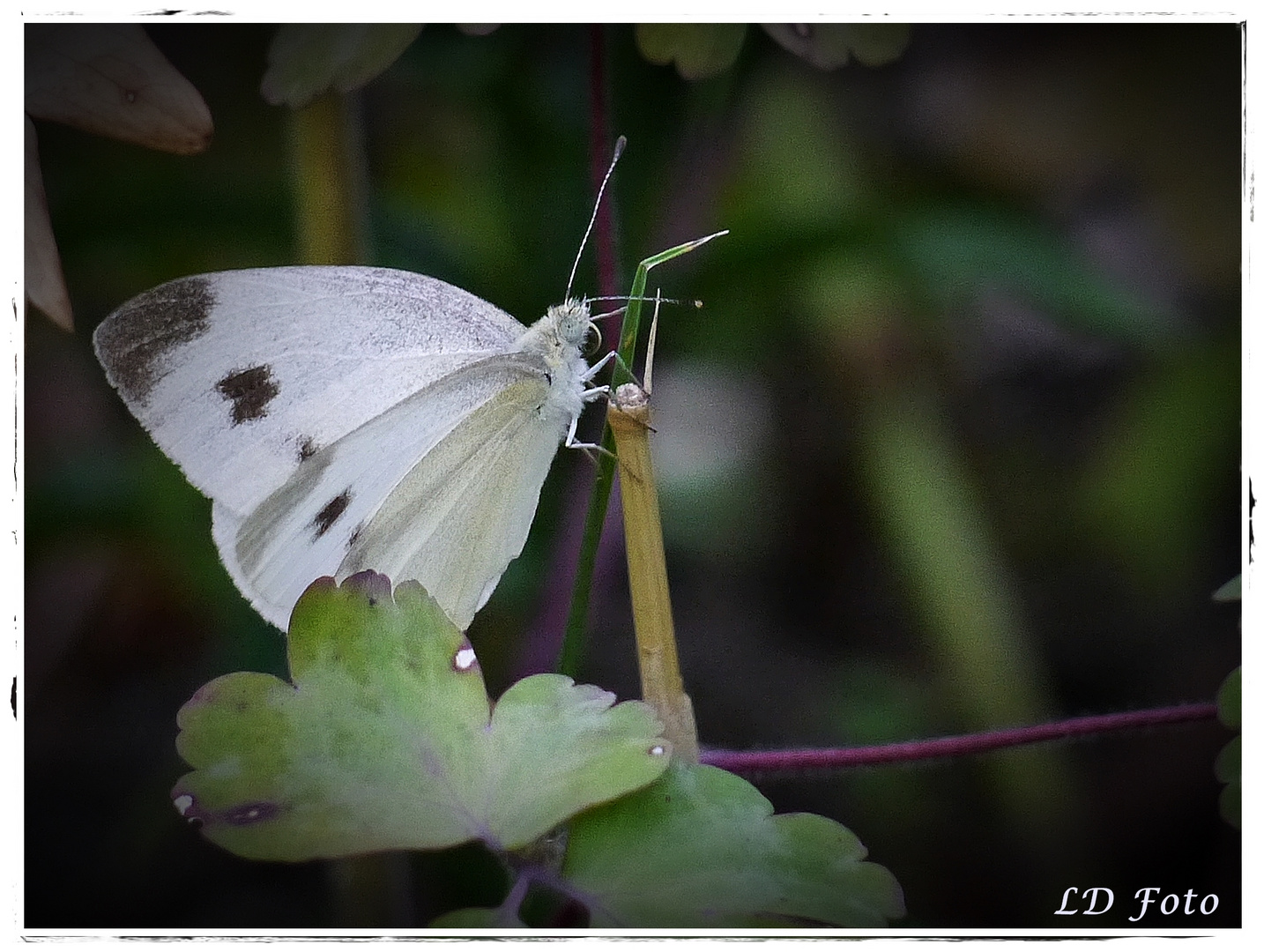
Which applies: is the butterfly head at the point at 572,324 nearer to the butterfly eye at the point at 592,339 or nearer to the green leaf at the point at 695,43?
the butterfly eye at the point at 592,339

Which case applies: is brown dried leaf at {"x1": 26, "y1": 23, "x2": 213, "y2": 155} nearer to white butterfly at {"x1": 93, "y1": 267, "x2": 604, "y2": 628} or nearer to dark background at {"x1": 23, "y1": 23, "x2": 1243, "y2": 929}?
dark background at {"x1": 23, "y1": 23, "x2": 1243, "y2": 929}

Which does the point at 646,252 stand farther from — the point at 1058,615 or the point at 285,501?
the point at 1058,615

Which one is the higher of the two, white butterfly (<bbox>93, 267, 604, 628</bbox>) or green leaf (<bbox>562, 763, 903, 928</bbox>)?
white butterfly (<bbox>93, 267, 604, 628</bbox>)

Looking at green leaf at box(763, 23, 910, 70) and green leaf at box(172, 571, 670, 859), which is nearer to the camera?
green leaf at box(172, 571, 670, 859)

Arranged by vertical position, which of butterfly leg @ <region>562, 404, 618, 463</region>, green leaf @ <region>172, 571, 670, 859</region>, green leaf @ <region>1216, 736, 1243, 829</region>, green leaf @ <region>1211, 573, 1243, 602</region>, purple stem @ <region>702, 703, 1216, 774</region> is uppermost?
butterfly leg @ <region>562, 404, 618, 463</region>

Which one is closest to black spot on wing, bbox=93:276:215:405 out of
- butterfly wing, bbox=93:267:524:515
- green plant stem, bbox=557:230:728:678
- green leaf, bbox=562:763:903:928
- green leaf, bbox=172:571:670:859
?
butterfly wing, bbox=93:267:524:515

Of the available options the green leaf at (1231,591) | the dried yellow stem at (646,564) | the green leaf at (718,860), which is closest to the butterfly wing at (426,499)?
the dried yellow stem at (646,564)
